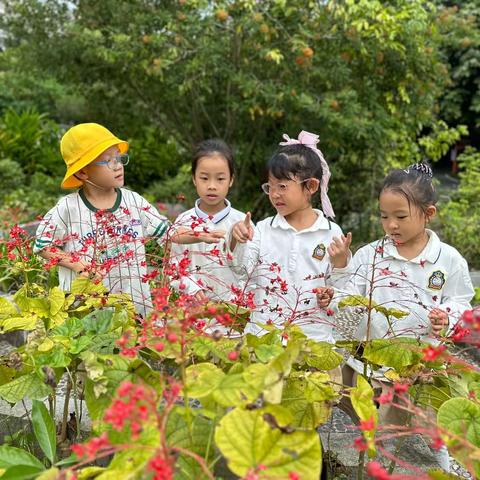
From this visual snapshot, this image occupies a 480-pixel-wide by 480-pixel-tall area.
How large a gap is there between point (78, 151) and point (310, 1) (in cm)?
390

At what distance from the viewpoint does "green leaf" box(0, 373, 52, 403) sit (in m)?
1.40

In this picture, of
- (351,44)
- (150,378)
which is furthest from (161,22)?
(150,378)

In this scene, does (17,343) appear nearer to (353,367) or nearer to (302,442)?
(353,367)

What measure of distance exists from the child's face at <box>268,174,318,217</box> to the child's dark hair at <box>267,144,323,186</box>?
20 mm

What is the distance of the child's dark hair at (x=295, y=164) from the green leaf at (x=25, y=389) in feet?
4.36

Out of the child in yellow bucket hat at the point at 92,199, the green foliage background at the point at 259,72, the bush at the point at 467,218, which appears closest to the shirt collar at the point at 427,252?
the child in yellow bucket hat at the point at 92,199

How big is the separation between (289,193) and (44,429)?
→ 1.35m

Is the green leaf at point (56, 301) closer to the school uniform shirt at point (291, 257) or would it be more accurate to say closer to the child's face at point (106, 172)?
the school uniform shirt at point (291, 257)

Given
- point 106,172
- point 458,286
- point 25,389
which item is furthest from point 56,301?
point 458,286

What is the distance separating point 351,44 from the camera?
594cm

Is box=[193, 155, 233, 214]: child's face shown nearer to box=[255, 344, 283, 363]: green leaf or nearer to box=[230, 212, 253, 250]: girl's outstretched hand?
box=[230, 212, 253, 250]: girl's outstretched hand

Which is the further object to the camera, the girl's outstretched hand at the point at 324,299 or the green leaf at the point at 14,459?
the girl's outstretched hand at the point at 324,299

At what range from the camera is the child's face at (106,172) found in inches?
103

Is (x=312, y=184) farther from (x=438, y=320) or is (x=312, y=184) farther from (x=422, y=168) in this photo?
(x=438, y=320)
